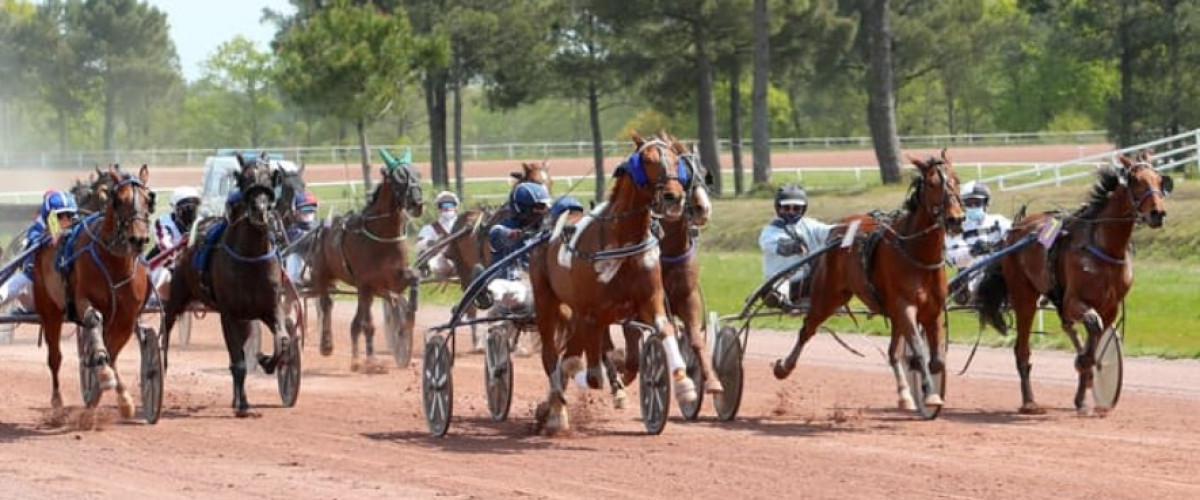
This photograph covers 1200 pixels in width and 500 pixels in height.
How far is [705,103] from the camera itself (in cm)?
4447

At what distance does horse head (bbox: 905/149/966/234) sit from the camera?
1388 cm

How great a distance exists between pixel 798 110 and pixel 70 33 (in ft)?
83.2

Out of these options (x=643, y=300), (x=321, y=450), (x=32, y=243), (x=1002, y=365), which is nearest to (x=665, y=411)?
(x=643, y=300)

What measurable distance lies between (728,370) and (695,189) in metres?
2.61

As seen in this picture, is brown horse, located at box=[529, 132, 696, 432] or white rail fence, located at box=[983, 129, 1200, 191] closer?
brown horse, located at box=[529, 132, 696, 432]

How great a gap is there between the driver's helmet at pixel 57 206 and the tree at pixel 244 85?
2320 inches

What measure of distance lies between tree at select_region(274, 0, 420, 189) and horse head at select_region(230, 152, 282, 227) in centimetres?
2471

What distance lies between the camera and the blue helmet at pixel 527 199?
48.3 ft

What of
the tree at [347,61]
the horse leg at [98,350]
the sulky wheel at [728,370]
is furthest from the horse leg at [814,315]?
the tree at [347,61]

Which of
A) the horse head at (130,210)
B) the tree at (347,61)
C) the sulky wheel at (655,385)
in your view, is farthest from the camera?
the tree at (347,61)

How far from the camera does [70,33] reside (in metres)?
72.5

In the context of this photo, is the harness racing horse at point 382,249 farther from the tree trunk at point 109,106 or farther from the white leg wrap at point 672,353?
the tree trunk at point 109,106

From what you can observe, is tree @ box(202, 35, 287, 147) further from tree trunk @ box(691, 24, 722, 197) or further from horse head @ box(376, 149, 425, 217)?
horse head @ box(376, 149, 425, 217)

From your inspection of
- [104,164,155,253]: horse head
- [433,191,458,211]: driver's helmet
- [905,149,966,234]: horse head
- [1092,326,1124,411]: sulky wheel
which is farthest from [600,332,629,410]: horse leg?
[433,191,458,211]: driver's helmet
